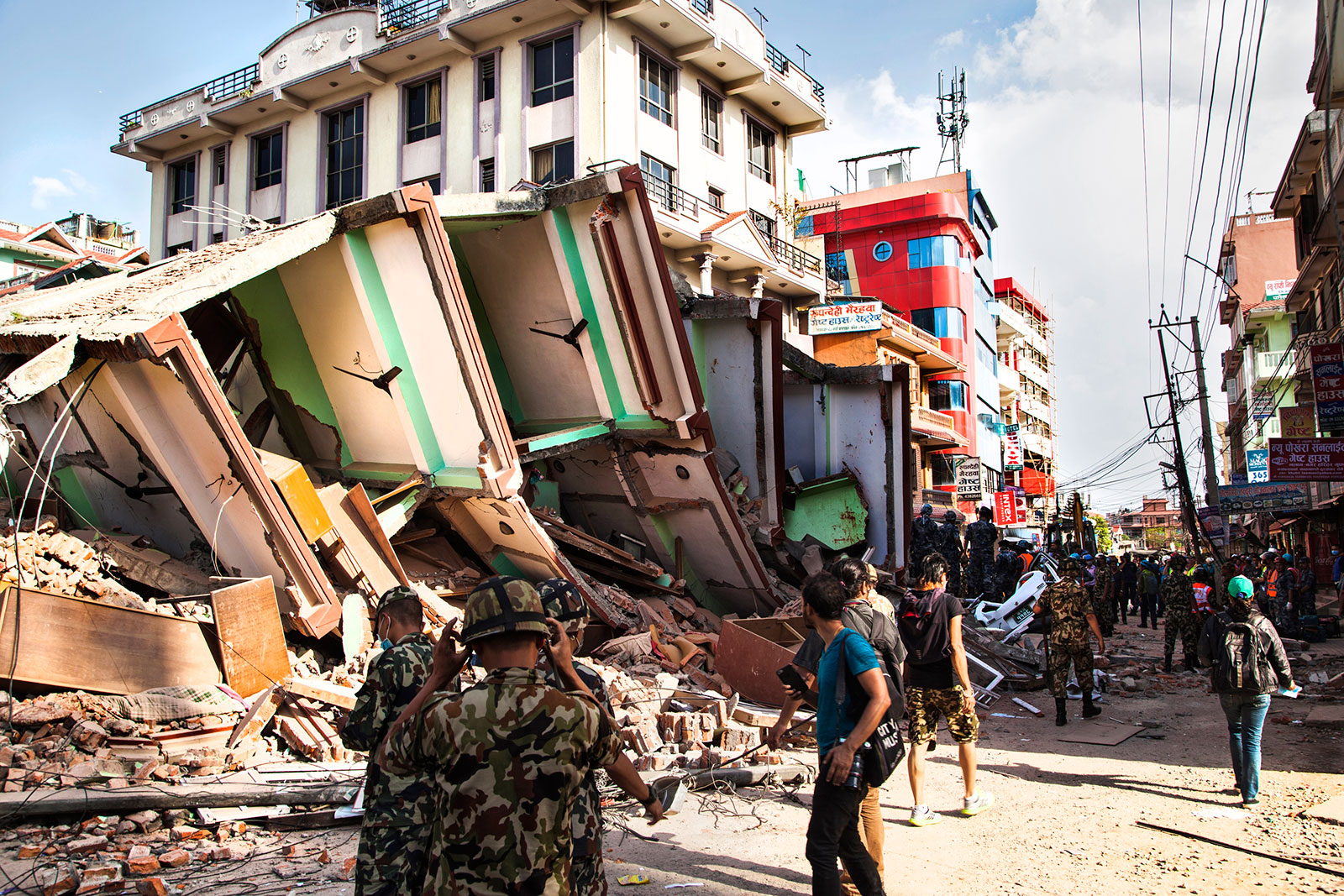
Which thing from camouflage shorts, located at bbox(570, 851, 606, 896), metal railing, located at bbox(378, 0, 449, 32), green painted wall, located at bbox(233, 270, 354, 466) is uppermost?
metal railing, located at bbox(378, 0, 449, 32)

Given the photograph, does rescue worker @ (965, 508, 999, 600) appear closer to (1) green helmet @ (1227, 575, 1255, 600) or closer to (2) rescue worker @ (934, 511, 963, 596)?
(2) rescue worker @ (934, 511, 963, 596)

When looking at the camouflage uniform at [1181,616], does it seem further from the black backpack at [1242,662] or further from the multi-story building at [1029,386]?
the multi-story building at [1029,386]

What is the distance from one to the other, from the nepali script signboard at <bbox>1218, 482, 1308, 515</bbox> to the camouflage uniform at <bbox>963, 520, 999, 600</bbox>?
11331 mm

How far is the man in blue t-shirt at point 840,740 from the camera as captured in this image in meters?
3.22

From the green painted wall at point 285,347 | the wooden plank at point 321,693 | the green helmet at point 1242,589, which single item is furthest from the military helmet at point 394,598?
the green painted wall at point 285,347

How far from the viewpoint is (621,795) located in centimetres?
497

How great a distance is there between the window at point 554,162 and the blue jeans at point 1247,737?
1799cm

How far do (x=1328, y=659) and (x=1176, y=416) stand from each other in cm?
1300

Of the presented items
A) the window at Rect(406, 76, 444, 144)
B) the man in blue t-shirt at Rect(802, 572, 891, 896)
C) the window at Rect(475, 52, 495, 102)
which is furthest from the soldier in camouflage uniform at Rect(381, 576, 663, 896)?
the window at Rect(406, 76, 444, 144)

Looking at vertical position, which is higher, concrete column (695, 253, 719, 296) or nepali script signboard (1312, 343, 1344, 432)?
concrete column (695, 253, 719, 296)

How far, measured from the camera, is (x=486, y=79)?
72.1ft

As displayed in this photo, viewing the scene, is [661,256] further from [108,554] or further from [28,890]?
[28,890]

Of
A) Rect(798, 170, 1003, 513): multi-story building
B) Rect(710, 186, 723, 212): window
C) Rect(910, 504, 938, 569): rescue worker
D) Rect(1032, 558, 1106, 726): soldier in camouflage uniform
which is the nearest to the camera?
Rect(1032, 558, 1106, 726): soldier in camouflage uniform

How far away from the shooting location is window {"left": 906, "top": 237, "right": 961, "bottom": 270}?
1401 inches
